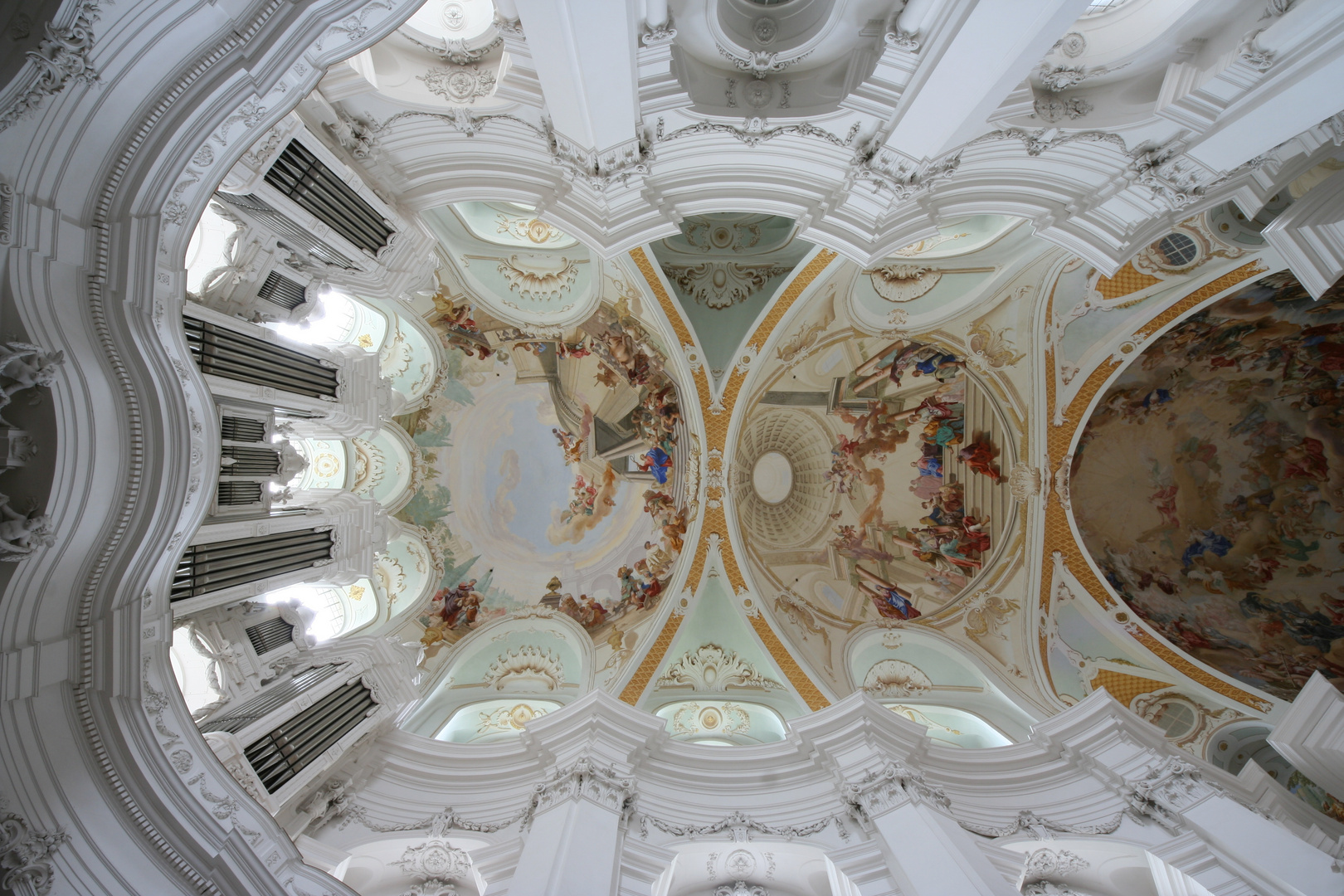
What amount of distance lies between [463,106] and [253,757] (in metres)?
8.07

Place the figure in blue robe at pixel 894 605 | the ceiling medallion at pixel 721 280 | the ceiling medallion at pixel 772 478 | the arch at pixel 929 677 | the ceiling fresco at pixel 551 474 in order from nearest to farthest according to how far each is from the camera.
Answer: the arch at pixel 929 677
the ceiling medallion at pixel 721 280
the ceiling fresco at pixel 551 474
the figure in blue robe at pixel 894 605
the ceiling medallion at pixel 772 478

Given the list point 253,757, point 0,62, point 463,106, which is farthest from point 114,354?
point 253,757

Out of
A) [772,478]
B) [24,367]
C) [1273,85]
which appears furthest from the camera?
[772,478]

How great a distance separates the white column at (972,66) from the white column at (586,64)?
2824mm

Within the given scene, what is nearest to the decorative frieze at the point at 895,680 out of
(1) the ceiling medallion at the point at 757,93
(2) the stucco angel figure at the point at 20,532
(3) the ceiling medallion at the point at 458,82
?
(1) the ceiling medallion at the point at 757,93

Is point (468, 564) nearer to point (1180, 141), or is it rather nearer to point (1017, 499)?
point (1017, 499)

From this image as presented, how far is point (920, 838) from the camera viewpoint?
23.5 ft

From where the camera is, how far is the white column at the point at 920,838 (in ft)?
21.2

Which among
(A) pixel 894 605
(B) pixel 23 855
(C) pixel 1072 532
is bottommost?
(B) pixel 23 855

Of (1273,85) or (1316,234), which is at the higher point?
(1273,85)

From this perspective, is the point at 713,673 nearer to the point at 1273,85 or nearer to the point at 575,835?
the point at 575,835

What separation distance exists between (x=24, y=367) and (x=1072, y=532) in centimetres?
1609

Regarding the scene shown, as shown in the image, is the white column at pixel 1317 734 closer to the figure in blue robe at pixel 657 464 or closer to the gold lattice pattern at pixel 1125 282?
the gold lattice pattern at pixel 1125 282

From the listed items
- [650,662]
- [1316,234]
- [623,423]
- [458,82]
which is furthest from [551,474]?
[1316,234]
